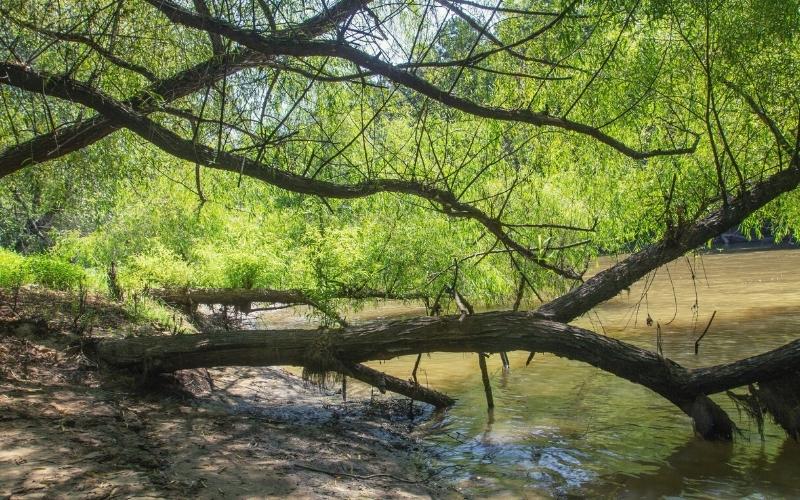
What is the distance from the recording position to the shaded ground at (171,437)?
3596mm

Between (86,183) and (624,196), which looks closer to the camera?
(86,183)

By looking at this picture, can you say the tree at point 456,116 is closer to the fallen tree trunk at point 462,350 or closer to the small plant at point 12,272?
the fallen tree trunk at point 462,350

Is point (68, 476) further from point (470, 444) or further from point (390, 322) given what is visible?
point (470, 444)

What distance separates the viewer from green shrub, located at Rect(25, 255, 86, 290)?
802 cm

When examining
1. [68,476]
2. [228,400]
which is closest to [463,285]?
[228,400]

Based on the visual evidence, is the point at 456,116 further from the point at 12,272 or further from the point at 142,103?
the point at 12,272

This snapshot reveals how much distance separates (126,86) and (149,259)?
17.3 feet

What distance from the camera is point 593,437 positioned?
19.7ft

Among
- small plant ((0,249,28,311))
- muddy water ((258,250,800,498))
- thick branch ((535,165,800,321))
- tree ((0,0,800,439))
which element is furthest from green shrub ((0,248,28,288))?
thick branch ((535,165,800,321))

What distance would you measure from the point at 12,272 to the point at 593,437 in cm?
685

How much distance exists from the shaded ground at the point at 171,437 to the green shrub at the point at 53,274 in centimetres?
118

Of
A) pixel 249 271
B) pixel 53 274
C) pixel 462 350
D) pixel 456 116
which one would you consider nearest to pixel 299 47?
pixel 462 350

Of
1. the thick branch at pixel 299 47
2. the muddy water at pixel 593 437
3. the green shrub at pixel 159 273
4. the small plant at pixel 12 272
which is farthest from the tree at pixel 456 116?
the green shrub at pixel 159 273

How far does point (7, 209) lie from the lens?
893 cm
